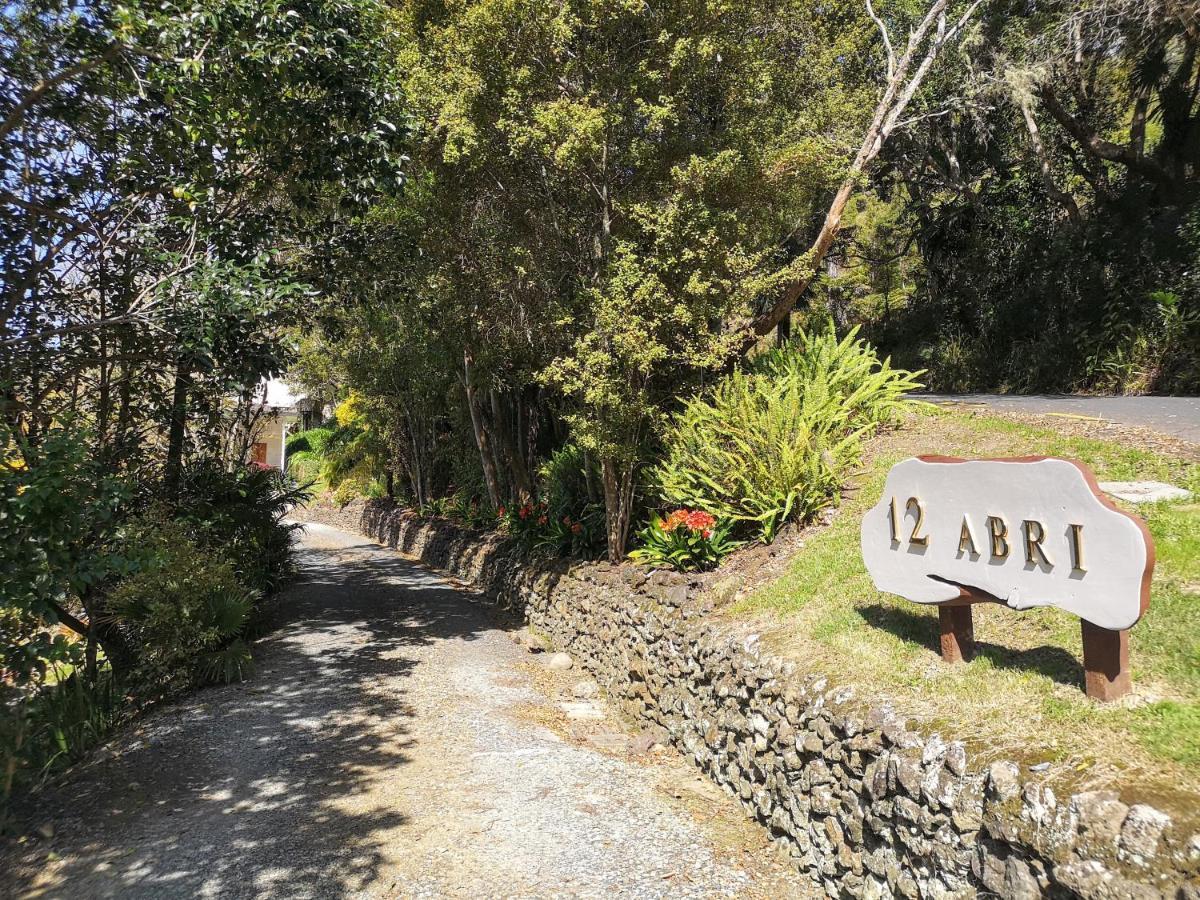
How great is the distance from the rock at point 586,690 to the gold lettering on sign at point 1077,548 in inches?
211

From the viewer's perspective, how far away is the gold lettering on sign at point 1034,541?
139 inches

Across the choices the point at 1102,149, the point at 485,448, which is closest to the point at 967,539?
the point at 485,448

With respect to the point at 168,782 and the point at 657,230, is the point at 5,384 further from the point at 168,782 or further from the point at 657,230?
the point at 657,230

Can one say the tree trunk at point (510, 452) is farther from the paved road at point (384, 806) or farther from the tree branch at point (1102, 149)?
the tree branch at point (1102, 149)

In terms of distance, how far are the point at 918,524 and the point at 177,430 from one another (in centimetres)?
805

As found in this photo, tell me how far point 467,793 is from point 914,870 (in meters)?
3.05

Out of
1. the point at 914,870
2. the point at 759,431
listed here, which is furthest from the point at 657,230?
the point at 914,870

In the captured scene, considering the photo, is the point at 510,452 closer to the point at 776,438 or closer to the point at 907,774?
the point at 776,438

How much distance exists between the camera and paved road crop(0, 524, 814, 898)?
14.0ft

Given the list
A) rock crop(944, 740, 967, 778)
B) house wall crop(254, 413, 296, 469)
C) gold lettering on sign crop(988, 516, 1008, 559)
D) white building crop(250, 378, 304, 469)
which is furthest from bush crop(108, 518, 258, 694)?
house wall crop(254, 413, 296, 469)

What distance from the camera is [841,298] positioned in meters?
23.8

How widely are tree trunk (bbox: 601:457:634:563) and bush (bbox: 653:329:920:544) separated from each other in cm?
52

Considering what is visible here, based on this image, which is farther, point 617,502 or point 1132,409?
point 1132,409

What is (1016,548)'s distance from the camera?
3678 mm
